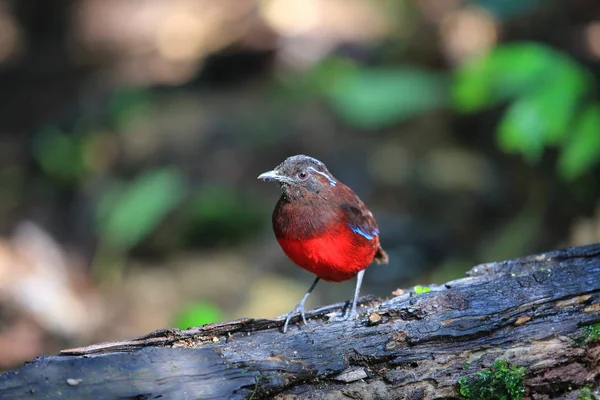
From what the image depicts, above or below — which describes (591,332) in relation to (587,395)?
above

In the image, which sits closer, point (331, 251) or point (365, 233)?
point (331, 251)

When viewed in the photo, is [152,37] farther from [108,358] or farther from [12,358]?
[108,358]

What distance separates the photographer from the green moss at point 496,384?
3959mm

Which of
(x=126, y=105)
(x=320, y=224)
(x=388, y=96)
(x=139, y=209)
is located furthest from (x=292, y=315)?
(x=126, y=105)

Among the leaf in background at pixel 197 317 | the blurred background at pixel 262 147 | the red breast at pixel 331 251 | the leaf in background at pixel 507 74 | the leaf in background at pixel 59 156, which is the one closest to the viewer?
the red breast at pixel 331 251

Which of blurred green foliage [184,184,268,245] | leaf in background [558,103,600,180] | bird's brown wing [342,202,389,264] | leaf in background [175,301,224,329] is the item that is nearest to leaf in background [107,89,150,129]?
blurred green foliage [184,184,268,245]

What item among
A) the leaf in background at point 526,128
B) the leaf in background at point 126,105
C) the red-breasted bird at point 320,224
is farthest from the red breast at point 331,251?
the leaf in background at point 126,105

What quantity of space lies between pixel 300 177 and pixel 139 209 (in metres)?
5.41

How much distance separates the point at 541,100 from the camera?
7199mm

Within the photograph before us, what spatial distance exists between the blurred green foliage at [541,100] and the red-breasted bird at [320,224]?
2.76 meters

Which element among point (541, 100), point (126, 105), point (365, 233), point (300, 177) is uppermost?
point (126, 105)

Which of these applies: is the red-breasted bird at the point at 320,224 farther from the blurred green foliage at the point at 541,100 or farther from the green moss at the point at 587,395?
the blurred green foliage at the point at 541,100

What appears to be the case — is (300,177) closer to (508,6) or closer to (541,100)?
(541,100)

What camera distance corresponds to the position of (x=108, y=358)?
363cm
